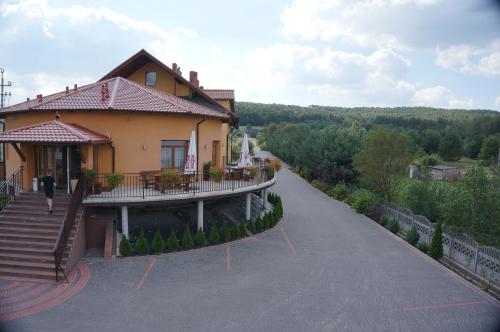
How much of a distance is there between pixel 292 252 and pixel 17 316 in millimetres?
10326

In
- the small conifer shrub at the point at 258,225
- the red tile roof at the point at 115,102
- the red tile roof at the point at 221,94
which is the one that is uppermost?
the red tile roof at the point at 221,94

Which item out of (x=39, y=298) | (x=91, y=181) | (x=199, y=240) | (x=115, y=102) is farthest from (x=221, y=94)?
(x=39, y=298)

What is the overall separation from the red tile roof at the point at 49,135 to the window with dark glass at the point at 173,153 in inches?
146

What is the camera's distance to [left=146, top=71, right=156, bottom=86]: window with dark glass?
2427 centimetres

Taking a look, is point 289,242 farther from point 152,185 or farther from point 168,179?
point 152,185

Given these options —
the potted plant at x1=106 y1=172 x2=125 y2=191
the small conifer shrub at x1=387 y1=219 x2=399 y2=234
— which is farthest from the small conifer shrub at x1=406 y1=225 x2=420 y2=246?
the potted plant at x1=106 y1=172 x2=125 y2=191

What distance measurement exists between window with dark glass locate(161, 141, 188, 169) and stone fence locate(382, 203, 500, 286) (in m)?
12.7

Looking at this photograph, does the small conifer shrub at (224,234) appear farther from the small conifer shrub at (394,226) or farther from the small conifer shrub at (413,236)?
the small conifer shrub at (394,226)

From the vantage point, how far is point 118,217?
55.1 feet

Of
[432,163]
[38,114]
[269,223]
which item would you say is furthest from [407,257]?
[432,163]

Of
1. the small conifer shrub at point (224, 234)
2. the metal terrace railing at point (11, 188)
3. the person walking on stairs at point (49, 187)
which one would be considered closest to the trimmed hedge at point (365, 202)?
the small conifer shrub at point (224, 234)

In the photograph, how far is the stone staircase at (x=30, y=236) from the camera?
41.9 ft

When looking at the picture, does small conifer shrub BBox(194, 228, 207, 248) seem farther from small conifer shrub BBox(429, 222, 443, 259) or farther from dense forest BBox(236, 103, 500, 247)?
dense forest BBox(236, 103, 500, 247)

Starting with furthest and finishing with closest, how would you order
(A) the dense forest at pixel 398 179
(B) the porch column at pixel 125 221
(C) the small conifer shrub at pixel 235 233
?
(C) the small conifer shrub at pixel 235 233 < (B) the porch column at pixel 125 221 < (A) the dense forest at pixel 398 179
